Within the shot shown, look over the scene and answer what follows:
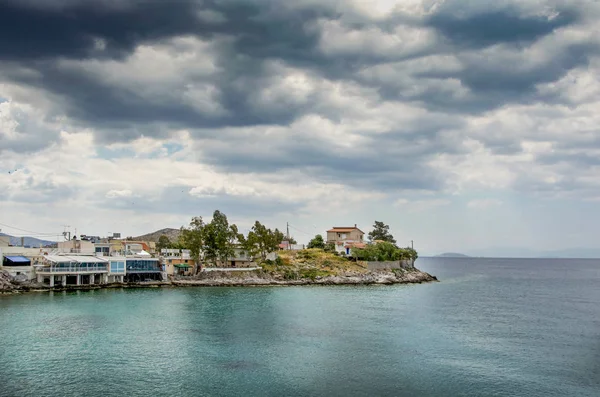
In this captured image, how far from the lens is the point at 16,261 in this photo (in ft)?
354

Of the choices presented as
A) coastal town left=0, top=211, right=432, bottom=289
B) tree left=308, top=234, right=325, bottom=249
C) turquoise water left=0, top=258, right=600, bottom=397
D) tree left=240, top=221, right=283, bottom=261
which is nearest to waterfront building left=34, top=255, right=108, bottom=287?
coastal town left=0, top=211, right=432, bottom=289

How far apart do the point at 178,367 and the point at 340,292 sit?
214 feet

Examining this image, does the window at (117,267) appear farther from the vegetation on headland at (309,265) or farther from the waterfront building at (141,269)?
the vegetation on headland at (309,265)

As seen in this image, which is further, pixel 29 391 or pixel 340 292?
pixel 340 292

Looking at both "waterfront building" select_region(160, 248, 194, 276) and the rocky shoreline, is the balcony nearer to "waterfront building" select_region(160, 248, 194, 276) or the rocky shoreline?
the rocky shoreline

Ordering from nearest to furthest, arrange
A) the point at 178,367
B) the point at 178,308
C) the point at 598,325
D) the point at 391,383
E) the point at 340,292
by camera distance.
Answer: the point at 391,383 < the point at 178,367 < the point at 598,325 < the point at 178,308 < the point at 340,292

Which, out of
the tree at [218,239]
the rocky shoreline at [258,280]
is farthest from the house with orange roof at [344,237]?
the tree at [218,239]

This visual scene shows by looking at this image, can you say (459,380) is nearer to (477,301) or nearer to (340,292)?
(477,301)

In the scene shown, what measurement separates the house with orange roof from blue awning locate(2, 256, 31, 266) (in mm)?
91548

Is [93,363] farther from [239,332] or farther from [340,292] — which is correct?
[340,292]

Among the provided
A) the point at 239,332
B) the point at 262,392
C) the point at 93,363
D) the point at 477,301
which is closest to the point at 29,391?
the point at 93,363

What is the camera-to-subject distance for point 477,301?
3659 inches

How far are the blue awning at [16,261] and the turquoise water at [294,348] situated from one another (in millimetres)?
24335

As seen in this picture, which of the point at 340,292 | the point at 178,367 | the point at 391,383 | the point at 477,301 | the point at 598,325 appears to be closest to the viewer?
the point at 391,383
